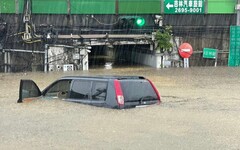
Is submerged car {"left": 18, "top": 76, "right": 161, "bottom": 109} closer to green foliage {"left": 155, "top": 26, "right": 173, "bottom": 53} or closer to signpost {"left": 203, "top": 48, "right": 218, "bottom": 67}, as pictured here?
green foliage {"left": 155, "top": 26, "right": 173, "bottom": 53}

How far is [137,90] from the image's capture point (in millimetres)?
10156

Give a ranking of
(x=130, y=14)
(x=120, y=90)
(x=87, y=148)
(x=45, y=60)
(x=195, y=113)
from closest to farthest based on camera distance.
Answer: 1. (x=87, y=148)
2. (x=120, y=90)
3. (x=195, y=113)
4. (x=45, y=60)
5. (x=130, y=14)

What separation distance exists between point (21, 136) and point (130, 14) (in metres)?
18.5

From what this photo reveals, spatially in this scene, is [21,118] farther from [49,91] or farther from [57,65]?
[57,65]

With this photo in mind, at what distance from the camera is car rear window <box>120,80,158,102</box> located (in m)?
9.94

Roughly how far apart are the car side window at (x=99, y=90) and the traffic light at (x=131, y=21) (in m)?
15.7

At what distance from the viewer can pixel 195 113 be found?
1099 cm

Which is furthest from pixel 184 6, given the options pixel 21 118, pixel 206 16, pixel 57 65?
pixel 21 118

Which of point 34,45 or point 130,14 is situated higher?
point 130,14

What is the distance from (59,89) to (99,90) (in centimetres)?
168

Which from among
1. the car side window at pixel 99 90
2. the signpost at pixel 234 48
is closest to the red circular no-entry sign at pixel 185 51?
the signpost at pixel 234 48

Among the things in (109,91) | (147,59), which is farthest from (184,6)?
(109,91)

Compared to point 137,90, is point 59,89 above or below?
below

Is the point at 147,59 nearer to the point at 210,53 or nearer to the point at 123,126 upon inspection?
the point at 210,53
